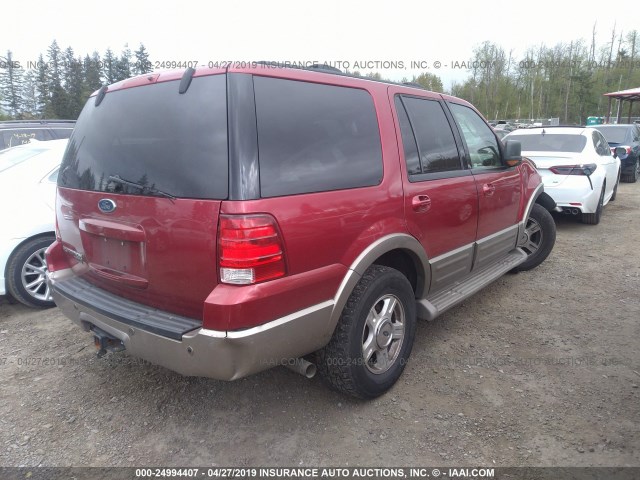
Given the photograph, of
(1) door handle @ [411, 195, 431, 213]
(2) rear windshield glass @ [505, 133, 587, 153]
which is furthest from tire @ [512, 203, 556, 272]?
(1) door handle @ [411, 195, 431, 213]

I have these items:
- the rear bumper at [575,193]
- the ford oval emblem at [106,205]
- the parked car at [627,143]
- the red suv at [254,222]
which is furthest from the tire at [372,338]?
the parked car at [627,143]

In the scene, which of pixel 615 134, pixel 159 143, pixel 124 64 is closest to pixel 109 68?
pixel 124 64

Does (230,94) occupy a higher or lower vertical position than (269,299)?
higher

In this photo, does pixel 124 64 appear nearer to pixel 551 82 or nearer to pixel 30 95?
pixel 30 95

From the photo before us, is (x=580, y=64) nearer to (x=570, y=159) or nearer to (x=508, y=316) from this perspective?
(x=570, y=159)

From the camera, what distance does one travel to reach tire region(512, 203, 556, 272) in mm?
5016

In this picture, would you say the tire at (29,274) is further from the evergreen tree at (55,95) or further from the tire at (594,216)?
the evergreen tree at (55,95)

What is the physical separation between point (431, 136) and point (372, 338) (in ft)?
5.02

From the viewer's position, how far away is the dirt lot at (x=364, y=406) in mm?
2340

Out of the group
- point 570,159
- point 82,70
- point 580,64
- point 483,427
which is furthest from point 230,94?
point 580,64

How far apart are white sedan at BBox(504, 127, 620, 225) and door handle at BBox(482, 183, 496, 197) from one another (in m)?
2.94

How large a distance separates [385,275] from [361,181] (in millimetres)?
593

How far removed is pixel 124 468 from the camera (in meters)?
2.26

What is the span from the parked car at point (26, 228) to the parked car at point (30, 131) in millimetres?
4622
